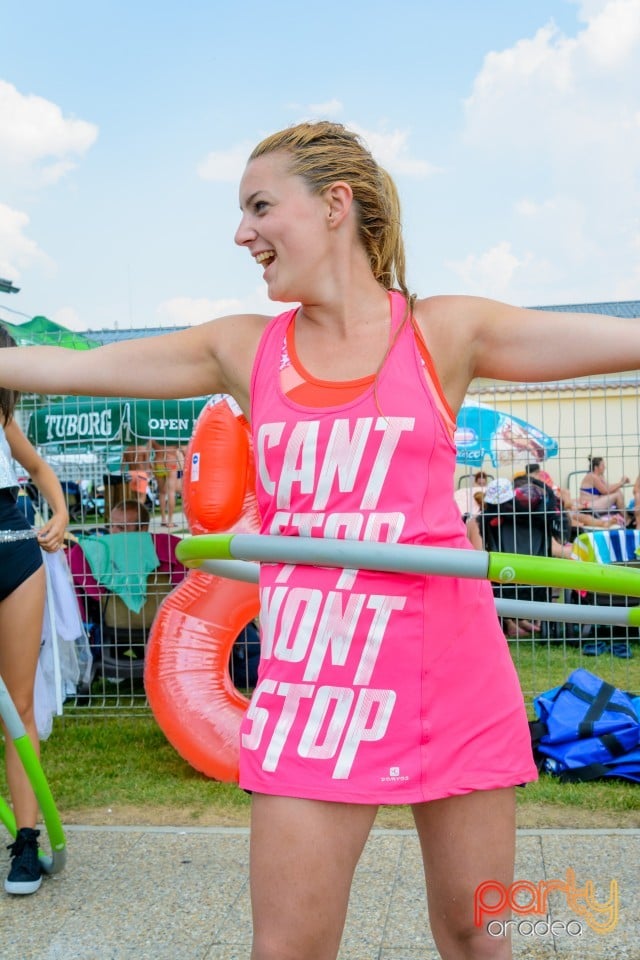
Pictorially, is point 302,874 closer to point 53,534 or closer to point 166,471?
point 53,534

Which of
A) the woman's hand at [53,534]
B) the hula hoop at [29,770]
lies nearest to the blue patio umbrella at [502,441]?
the woman's hand at [53,534]

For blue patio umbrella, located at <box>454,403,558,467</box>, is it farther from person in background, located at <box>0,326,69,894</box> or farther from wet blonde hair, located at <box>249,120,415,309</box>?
wet blonde hair, located at <box>249,120,415,309</box>

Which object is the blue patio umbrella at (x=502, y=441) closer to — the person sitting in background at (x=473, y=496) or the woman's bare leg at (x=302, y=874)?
the person sitting in background at (x=473, y=496)

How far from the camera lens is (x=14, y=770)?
3816 millimetres

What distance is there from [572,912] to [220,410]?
3107 millimetres

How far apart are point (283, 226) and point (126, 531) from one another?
5.21 m

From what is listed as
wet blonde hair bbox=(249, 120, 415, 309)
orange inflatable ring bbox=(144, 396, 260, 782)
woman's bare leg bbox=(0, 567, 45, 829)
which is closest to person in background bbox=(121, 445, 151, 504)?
orange inflatable ring bbox=(144, 396, 260, 782)

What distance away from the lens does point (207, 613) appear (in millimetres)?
5395

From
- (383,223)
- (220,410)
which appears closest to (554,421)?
(220,410)

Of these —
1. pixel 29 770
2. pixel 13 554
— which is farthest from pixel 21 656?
pixel 29 770

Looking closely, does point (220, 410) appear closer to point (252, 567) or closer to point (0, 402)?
point (0, 402)

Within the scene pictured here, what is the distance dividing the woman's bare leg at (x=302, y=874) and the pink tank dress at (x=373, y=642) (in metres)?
0.04

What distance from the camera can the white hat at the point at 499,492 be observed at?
7215mm

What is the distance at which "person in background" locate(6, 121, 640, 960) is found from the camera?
5.90 ft
